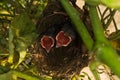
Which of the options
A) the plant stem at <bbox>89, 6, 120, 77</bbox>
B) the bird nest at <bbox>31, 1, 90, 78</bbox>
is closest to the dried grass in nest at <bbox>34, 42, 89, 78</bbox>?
the bird nest at <bbox>31, 1, 90, 78</bbox>

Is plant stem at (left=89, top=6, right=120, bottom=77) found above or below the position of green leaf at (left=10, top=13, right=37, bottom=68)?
below

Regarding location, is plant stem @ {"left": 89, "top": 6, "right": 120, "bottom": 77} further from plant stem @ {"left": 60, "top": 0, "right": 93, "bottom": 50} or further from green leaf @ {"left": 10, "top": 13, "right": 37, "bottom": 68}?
green leaf @ {"left": 10, "top": 13, "right": 37, "bottom": 68}

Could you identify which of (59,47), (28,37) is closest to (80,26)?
(59,47)

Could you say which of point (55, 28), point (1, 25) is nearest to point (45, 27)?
point (55, 28)


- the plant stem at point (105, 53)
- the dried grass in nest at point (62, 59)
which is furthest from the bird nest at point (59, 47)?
the plant stem at point (105, 53)

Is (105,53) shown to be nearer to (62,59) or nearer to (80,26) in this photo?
(80,26)

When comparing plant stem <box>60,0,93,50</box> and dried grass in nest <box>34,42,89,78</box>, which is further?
dried grass in nest <box>34,42,89,78</box>

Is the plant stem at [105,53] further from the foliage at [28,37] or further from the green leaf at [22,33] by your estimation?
the green leaf at [22,33]

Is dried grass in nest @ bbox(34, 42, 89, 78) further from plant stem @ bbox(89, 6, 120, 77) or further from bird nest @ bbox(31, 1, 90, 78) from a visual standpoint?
plant stem @ bbox(89, 6, 120, 77)
